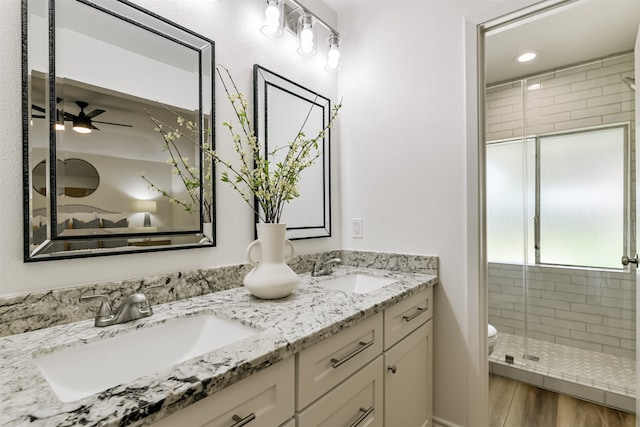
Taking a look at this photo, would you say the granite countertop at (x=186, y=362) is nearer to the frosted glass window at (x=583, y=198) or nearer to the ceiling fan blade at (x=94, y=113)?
the ceiling fan blade at (x=94, y=113)

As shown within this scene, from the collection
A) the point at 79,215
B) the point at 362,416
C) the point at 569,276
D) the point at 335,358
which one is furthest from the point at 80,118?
the point at 569,276

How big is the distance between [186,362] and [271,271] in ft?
1.79

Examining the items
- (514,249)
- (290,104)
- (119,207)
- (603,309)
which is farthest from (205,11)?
(603,309)

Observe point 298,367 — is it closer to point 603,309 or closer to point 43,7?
point 43,7

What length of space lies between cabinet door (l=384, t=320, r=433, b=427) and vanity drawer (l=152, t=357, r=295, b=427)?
1.78 ft

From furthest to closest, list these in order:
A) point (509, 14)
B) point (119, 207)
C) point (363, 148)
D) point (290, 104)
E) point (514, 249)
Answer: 1. point (514, 249)
2. point (363, 148)
3. point (290, 104)
4. point (509, 14)
5. point (119, 207)

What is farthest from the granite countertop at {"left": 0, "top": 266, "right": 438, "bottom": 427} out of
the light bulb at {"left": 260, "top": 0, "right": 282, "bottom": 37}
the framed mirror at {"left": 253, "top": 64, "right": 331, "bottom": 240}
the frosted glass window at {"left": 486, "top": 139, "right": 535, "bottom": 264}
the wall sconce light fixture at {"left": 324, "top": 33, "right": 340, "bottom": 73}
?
the frosted glass window at {"left": 486, "top": 139, "right": 535, "bottom": 264}

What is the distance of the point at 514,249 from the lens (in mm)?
2916

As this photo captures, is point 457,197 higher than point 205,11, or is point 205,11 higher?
point 205,11

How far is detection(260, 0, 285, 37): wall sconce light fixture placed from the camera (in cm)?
150

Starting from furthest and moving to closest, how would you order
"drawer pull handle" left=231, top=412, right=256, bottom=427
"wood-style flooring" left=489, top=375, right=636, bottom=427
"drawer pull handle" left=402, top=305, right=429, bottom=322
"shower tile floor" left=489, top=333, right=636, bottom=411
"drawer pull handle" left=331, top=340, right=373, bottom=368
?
"shower tile floor" left=489, top=333, right=636, bottom=411 → "wood-style flooring" left=489, top=375, right=636, bottom=427 → "drawer pull handle" left=402, top=305, right=429, bottom=322 → "drawer pull handle" left=331, top=340, right=373, bottom=368 → "drawer pull handle" left=231, top=412, right=256, bottom=427

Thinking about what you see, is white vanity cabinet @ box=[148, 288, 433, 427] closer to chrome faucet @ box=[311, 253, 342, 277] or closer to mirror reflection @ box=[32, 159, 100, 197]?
chrome faucet @ box=[311, 253, 342, 277]

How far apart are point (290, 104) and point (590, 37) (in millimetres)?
2168

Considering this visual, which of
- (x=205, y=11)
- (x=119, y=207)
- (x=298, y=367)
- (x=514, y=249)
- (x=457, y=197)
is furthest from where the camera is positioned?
(x=514, y=249)
